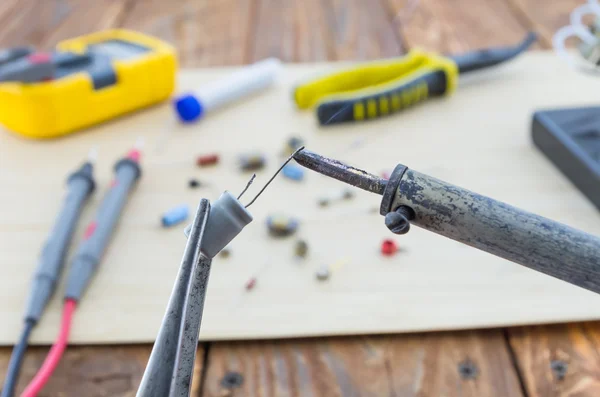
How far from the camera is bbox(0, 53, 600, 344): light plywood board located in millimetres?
482

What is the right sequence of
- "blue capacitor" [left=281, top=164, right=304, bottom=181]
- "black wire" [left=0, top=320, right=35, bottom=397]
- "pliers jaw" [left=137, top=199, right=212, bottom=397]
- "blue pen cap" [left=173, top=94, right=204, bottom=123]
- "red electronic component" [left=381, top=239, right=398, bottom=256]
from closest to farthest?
"pliers jaw" [left=137, top=199, right=212, bottom=397], "black wire" [left=0, top=320, right=35, bottom=397], "red electronic component" [left=381, top=239, right=398, bottom=256], "blue capacitor" [left=281, top=164, right=304, bottom=181], "blue pen cap" [left=173, top=94, right=204, bottom=123]

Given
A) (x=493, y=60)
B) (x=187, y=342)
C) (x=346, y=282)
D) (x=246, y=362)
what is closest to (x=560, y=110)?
(x=493, y=60)

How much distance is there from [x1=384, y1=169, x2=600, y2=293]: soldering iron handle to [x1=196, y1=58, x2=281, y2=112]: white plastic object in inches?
21.4

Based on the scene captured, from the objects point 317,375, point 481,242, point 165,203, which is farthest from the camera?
point 165,203

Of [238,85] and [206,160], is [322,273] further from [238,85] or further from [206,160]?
[238,85]

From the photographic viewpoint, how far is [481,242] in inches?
10.4

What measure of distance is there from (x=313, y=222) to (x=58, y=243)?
8.3 inches

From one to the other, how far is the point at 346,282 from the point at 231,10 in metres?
0.73

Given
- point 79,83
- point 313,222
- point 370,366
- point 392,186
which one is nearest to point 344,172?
point 392,186

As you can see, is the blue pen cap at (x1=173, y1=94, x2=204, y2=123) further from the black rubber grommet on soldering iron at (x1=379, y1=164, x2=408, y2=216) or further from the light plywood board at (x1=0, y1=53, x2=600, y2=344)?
the black rubber grommet on soldering iron at (x1=379, y1=164, x2=408, y2=216)

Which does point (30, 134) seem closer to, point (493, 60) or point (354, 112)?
point (354, 112)

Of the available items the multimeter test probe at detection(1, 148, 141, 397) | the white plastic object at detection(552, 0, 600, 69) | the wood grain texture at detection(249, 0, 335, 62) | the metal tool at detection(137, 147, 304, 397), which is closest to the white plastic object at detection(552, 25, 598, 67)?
the white plastic object at detection(552, 0, 600, 69)

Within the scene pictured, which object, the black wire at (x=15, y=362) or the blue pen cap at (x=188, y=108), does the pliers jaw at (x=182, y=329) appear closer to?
the black wire at (x=15, y=362)

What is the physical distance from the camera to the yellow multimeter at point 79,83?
0.70 meters
